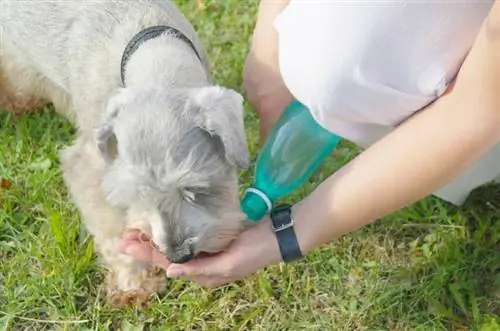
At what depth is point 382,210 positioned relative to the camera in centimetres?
202

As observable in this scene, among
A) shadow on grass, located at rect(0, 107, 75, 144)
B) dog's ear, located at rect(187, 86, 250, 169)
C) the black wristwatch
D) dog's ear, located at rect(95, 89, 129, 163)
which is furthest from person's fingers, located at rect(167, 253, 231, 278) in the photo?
shadow on grass, located at rect(0, 107, 75, 144)

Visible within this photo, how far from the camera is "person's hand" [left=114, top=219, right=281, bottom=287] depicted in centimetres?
207

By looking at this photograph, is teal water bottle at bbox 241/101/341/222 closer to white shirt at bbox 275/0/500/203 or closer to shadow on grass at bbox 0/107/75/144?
white shirt at bbox 275/0/500/203

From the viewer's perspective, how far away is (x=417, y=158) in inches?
75.8

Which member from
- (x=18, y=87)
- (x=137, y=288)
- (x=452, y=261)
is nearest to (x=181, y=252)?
(x=137, y=288)

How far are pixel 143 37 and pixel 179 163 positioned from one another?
0.61 meters

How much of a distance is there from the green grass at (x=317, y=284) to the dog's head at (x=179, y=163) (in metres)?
0.38

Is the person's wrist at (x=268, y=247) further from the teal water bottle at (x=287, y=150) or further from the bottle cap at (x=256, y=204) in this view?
the teal water bottle at (x=287, y=150)

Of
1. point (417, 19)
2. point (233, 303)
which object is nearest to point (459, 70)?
point (417, 19)

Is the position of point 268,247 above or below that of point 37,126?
above

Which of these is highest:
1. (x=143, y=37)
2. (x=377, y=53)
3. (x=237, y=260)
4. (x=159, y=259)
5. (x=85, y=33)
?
(x=377, y=53)

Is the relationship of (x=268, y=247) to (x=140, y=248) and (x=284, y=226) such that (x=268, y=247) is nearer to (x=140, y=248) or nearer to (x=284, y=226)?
(x=284, y=226)

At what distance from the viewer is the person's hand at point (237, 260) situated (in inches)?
81.4

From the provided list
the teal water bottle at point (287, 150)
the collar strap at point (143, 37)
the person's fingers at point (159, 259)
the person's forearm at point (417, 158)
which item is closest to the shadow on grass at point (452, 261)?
the teal water bottle at point (287, 150)
